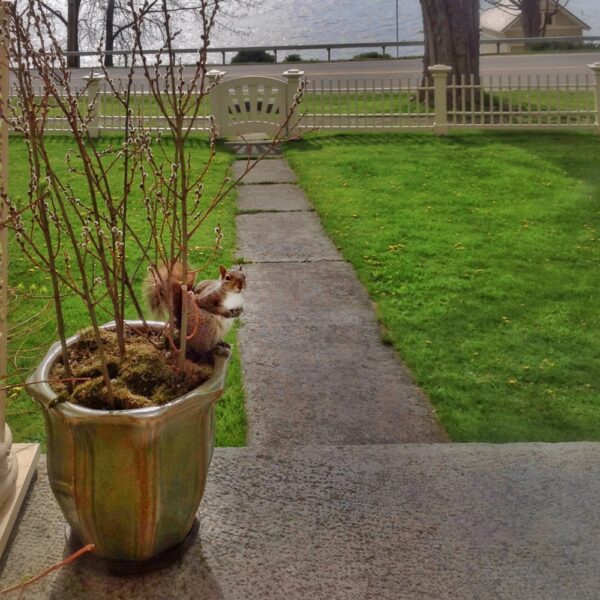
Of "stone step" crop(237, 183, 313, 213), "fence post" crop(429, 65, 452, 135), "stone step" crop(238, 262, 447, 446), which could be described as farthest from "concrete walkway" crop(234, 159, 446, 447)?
"fence post" crop(429, 65, 452, 135)

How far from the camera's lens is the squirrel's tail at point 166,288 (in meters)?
2.79

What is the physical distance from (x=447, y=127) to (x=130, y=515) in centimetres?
1136

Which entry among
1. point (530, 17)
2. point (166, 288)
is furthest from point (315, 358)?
point (530, 17)

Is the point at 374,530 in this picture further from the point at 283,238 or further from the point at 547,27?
the point at 547,27

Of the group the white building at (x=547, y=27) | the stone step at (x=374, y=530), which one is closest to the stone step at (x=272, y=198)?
the stone step at (x=374, y=530)

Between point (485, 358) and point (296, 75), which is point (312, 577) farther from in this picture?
point (296, 75)

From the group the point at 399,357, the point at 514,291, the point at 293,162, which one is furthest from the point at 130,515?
the point at 293,162

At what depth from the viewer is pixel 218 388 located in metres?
2.64

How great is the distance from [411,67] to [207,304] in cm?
2226

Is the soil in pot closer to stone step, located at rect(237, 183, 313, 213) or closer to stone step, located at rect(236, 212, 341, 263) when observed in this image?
stone step, located at rect(236, 212, 341, 263)

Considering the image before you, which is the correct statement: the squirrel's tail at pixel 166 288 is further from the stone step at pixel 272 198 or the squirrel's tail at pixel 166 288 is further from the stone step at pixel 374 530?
the stone step at pixel 272 198

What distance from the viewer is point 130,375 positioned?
2719mm

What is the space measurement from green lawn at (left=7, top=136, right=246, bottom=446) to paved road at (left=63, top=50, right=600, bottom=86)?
10.7 metres

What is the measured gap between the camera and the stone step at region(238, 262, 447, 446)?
4133mm
